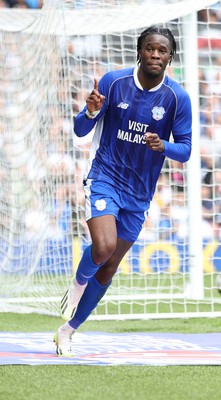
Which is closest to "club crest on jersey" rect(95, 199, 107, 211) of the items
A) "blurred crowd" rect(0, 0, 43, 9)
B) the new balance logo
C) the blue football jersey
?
the blue football jersey

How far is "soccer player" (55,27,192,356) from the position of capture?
19.0 ft

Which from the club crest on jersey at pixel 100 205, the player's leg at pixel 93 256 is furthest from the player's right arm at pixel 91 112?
the player's leg at pixel 93 256

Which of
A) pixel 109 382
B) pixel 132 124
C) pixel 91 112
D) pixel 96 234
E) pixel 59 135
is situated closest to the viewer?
pixel 109 382

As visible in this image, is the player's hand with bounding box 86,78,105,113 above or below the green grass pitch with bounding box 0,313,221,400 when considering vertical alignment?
above

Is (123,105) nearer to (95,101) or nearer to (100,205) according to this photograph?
(95,101)

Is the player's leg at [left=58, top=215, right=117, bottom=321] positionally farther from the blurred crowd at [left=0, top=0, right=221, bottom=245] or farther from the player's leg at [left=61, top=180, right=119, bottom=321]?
the blurred crowd at [left=0, top=0, right=221, bottom=245]

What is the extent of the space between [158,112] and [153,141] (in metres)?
0.44

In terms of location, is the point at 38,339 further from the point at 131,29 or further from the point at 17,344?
the point at 131,29

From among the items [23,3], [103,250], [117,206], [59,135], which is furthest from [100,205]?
[23,3]

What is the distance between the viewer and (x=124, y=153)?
5.91 metres

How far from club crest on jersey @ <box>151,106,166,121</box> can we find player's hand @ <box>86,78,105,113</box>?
0.43m

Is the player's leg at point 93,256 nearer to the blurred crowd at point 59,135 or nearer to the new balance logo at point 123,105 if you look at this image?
the new balance logo at point 123,105

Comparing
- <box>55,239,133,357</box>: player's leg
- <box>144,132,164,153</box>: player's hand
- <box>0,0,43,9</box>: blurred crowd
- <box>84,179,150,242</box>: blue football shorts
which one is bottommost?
<box>55,239,133,357</box>: player's leg

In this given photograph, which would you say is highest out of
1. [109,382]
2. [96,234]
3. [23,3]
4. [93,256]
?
[23,3]
